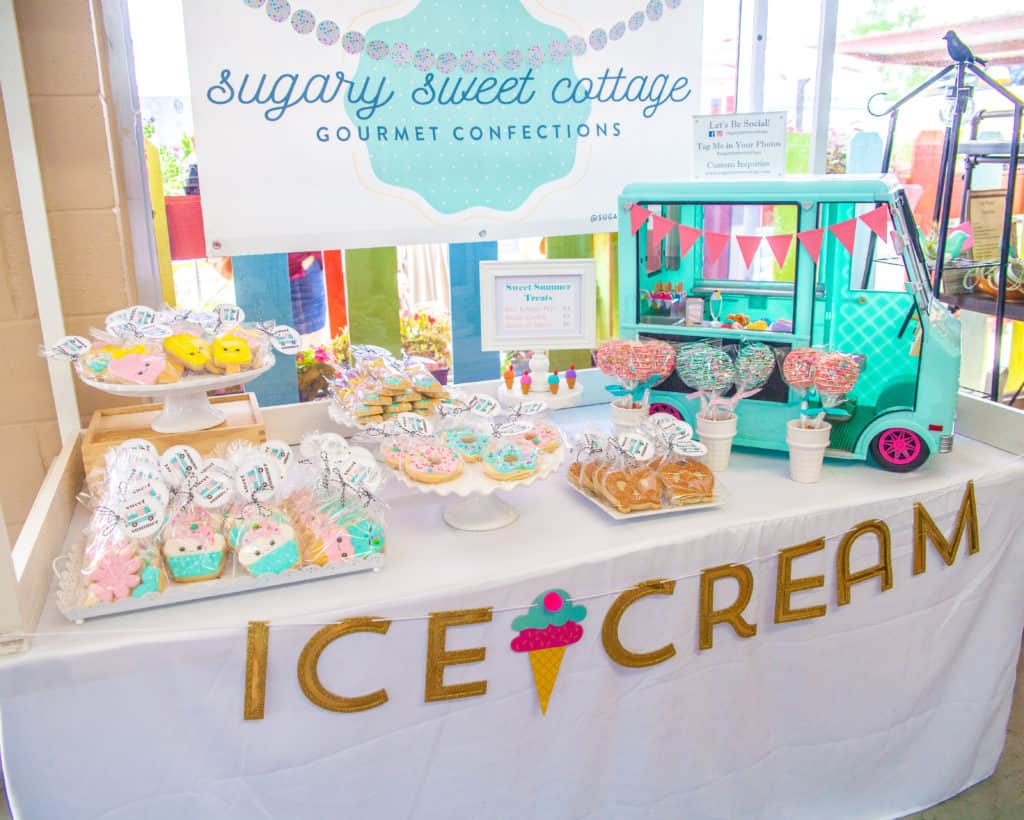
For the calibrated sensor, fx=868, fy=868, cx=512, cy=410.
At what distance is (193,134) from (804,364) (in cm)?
149

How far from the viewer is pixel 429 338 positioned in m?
2.52

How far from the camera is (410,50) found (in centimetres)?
214

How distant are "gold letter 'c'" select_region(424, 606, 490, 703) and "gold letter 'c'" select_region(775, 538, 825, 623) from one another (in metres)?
0.61

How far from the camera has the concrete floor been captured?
2.01 m

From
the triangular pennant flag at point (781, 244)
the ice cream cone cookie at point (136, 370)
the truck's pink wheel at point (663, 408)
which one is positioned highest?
the triangular pennant flag at point (781, 244)

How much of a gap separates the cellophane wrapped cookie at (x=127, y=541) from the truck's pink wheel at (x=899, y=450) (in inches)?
57.8

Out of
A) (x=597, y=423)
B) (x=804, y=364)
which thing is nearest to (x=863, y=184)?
(x=804, y=364)

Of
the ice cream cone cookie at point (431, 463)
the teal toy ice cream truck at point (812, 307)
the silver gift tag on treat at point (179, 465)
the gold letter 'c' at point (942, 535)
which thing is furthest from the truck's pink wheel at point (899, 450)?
the silver gift tag on treat at point (179, 465)

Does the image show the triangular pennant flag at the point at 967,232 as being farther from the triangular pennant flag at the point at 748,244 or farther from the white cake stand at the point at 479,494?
the white cake stand at the point at 479,494

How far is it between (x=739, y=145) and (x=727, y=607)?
108cm

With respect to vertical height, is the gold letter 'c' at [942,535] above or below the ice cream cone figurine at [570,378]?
below

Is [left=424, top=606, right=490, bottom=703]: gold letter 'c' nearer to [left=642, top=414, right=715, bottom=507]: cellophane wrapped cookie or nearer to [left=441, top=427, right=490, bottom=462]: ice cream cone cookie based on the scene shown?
[left=441, top=427, right=490, bottom=462]: ice cream cone cookie

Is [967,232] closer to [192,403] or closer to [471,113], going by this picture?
[471,113]

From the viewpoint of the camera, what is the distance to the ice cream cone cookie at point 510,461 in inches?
63.1
